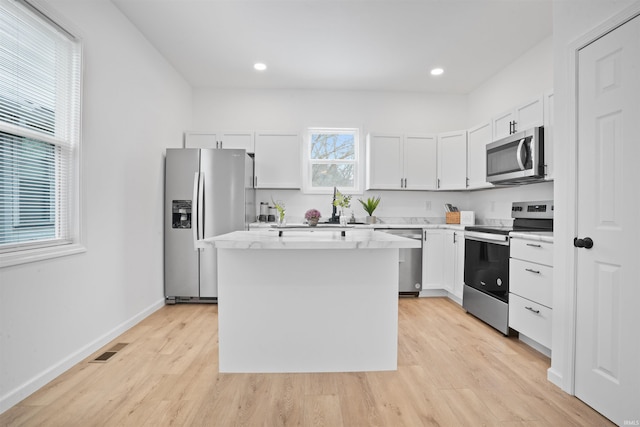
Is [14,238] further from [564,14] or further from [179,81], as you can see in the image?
[564,14]

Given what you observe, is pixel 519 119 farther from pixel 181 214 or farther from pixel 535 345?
pixel 181 214

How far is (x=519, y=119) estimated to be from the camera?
317 cm

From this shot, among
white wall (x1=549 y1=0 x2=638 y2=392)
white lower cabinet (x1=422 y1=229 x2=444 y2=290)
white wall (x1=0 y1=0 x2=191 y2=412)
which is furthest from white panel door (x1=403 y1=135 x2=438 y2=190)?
white wall (x1=0 y1=0 x2=191 y2=412)

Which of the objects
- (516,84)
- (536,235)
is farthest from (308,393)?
(516,84)

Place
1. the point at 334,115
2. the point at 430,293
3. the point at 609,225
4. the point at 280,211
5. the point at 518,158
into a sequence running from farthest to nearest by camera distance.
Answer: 1. the point at 334,115
2. the point at 430,293
3. the point at 518,158
4. the point at 280,211
5. the point at 609,225

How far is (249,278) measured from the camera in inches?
86.2

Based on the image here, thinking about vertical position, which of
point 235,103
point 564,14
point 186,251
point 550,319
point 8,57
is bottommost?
point 550,319

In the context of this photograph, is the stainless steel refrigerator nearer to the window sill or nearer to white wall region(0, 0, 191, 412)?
white wall region(0, 0, 191, 412)

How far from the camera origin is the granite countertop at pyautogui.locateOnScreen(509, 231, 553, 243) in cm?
240

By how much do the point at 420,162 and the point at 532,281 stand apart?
2239mm

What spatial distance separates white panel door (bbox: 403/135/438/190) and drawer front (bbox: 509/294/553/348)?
1959 millimetres

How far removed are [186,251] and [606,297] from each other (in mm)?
3610

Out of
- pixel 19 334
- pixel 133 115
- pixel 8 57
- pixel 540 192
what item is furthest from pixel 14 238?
pixel 540 192

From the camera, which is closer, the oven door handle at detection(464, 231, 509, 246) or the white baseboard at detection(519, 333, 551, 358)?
the white baseboard at detection(519, 333, 551, 358)
